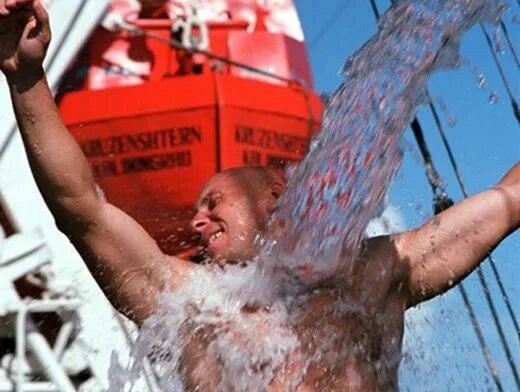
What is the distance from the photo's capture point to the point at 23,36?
1.48 metres

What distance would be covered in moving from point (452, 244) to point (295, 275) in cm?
16

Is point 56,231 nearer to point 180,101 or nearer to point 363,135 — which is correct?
point 180,101

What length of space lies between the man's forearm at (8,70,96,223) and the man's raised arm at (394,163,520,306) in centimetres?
Answer: 34

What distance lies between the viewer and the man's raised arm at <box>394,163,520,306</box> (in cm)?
163

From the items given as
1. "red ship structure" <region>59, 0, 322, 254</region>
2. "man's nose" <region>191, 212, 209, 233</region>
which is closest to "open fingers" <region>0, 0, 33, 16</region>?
"man's nose" <region>191, 212, 209, 233</region>

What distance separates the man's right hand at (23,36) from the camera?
147cm

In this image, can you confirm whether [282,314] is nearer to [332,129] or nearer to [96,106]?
[332,129]

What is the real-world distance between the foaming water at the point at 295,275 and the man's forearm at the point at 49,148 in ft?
0.45

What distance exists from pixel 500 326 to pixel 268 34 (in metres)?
3.79

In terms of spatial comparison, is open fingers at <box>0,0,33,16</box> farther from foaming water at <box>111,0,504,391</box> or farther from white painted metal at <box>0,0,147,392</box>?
white painted metal at <box>0,0,147,392</box>

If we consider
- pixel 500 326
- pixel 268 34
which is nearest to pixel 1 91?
pixel 268 34

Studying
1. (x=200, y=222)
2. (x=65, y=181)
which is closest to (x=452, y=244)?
(x=200, y=222)

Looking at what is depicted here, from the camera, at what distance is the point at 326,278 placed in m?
1.62

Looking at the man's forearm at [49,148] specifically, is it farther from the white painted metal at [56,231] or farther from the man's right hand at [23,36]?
the white painted metal at [56,231]
